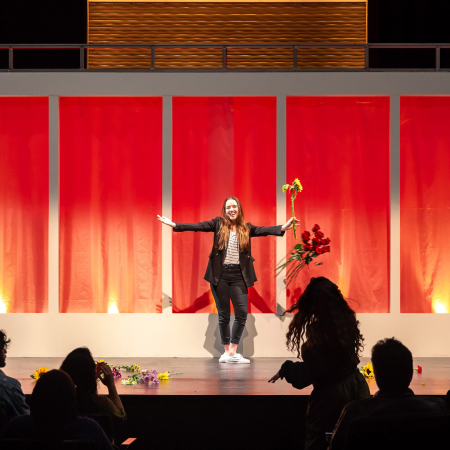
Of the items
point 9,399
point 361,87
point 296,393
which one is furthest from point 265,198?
point 9,399

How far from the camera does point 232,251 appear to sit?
4828 mm

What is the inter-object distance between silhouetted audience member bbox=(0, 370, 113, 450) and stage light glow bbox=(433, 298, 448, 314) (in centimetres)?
445

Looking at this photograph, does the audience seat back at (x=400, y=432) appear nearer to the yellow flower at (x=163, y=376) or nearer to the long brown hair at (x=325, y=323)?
the long brown hair at (x=325, y=323)

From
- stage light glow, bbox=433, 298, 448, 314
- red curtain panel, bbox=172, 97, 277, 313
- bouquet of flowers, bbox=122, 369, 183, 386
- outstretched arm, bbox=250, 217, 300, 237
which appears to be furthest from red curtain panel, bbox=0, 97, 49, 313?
stage light glow, bbox=433, 298, 448, 314

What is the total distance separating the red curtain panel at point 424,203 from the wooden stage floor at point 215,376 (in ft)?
2.50

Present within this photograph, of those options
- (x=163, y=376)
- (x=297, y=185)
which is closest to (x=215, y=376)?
(x=163, y=376)

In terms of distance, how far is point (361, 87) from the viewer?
5281 mm

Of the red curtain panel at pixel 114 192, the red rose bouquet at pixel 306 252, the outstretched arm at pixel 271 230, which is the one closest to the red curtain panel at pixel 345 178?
the red rose bouquet at pixel 306 252

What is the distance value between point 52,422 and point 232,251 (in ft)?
10.6

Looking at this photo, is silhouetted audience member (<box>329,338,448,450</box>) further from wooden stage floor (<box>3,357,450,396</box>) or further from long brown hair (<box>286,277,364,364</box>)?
wooden stage floor (<box>3,357,450,396</box>)

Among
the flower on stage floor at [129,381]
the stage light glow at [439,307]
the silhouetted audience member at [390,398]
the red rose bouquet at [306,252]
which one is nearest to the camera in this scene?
the silhouetted audience member at [390,398]

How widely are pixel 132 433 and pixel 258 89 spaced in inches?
142

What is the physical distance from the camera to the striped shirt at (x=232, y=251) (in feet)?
15.8

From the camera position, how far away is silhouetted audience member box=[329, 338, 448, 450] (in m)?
1.82
